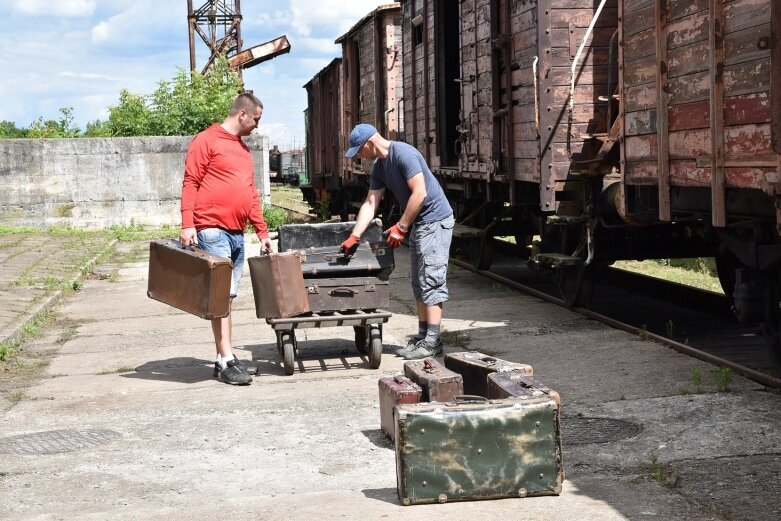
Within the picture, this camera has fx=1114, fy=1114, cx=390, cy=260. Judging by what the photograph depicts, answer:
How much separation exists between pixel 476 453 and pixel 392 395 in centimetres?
101

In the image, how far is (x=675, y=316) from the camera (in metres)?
10.5

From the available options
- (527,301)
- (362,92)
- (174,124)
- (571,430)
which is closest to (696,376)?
(571,430)

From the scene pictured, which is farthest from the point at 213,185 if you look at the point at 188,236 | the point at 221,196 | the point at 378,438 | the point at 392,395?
the point at 392,395

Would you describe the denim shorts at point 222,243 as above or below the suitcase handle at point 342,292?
above

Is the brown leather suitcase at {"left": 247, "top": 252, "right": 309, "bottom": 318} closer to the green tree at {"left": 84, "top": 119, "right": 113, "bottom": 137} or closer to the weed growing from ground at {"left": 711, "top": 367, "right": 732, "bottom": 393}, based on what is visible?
the weed growing from ground at {"left": 711, "top": 367, "right": 732, "bottom": 393}

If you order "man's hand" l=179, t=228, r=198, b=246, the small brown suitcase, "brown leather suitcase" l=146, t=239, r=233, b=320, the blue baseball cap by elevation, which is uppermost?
the blue baseball cap

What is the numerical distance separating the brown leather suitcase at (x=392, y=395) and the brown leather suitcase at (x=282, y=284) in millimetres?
1726

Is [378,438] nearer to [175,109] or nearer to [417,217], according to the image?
[417,217]

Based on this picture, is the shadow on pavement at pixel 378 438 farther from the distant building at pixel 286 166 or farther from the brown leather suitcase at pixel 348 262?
the distant building at pixel 286 166

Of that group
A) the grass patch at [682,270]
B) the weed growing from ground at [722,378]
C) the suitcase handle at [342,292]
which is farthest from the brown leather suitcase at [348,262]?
the grass patch at [682,270]

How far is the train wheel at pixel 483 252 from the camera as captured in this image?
45.2 ft

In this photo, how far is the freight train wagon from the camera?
19094mm

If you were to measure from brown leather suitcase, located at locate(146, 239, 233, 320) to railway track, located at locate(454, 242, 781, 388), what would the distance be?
10.7 feet

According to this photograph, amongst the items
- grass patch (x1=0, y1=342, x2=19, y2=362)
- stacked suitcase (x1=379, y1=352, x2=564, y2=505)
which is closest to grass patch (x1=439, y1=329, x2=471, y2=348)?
grass patch (x1=0, y1=342, x2=19, y2=362)
